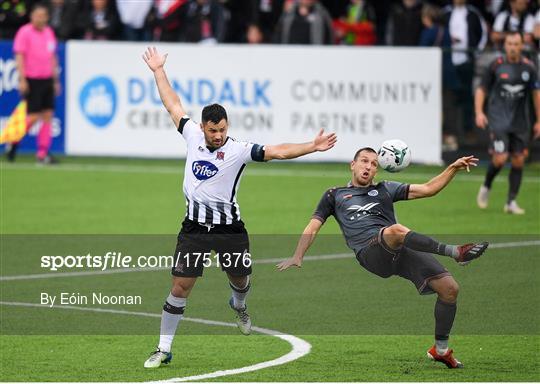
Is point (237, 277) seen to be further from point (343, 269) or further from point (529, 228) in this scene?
point (529, 228)

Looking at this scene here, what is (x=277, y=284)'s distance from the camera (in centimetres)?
1544

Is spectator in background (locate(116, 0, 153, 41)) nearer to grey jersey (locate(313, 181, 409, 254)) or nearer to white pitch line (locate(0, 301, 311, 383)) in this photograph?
white pitch line (locate(0, 301, 311, 383))

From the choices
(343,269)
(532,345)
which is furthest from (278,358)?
(343,269)

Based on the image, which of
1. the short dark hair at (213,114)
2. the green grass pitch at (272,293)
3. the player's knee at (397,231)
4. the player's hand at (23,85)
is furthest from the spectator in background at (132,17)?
the player's knee at (397,231)

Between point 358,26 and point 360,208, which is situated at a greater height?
point 358,26

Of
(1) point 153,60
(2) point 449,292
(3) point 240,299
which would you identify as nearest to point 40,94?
(1) point 153,60

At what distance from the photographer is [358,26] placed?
27.6 metres

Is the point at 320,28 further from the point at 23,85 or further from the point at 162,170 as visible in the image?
the point at 23,85

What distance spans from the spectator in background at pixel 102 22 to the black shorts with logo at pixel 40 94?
2873 mm

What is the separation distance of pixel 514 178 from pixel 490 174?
39 cm

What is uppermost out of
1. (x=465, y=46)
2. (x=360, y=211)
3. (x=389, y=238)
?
(x=465, y=46)

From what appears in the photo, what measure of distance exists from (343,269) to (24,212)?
20.5 ft

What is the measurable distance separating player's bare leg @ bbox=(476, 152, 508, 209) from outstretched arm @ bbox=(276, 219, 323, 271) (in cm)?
891

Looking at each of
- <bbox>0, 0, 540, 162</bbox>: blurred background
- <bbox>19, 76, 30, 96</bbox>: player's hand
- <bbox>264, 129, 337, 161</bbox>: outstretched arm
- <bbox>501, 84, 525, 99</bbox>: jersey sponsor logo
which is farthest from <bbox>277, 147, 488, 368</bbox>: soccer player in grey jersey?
<bbox>19, 76, 30, 96</bbox>: player's hand
